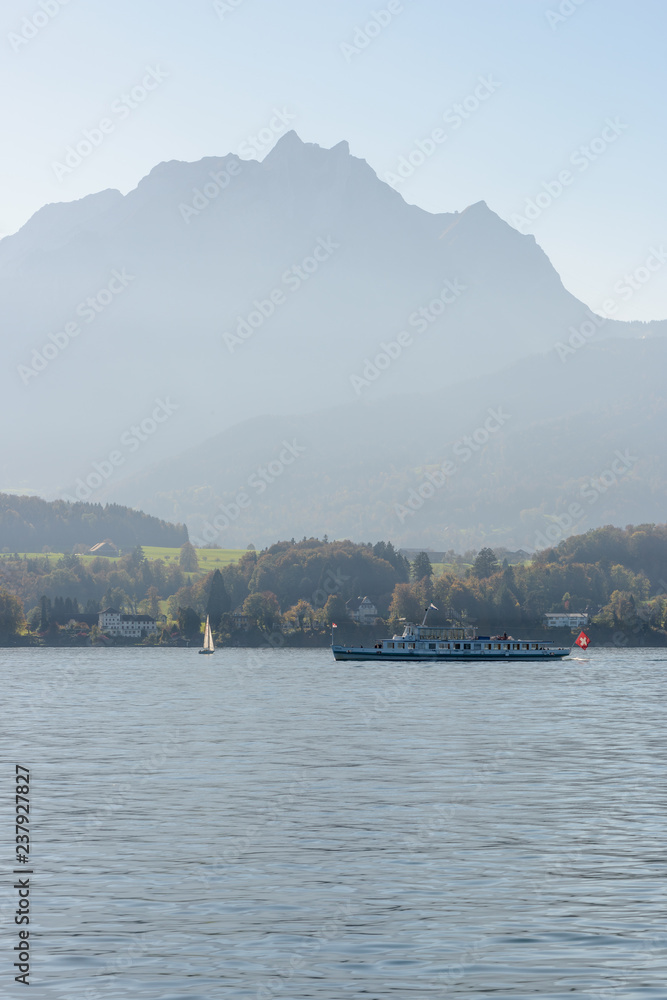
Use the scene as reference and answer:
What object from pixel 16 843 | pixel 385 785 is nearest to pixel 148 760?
pixel 385 785

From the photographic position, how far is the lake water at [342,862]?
83.4 ft

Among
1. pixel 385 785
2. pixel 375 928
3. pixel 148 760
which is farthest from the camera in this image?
pixel 148 760

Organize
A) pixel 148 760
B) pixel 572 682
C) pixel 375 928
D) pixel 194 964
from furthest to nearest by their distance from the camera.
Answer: pixel 572 682
pixel 148 760
pixel 375 928
pixel 194 964

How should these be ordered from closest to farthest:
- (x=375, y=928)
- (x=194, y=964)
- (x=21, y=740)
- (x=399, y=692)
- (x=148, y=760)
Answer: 1. (x=194, y=964)
2. (x=375, y=928)
3. (x=148, y=760)
4. (x=21, y=740)
5. (x=399, y=692)

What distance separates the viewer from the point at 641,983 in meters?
24.5

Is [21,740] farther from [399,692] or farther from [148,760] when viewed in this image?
[399,692]

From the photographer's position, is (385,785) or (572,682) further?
(572,682)

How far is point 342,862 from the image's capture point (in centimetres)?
3612

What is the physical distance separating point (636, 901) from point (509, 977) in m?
7.66

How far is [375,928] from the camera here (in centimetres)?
2867

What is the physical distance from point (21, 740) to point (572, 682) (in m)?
101

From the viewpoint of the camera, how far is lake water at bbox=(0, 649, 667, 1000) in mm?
25406

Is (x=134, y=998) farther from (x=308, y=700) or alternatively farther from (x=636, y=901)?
(x=308, y=700)

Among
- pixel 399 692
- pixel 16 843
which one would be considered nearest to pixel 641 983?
pixel 16 843
